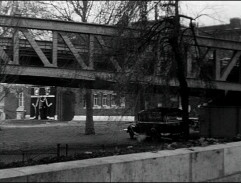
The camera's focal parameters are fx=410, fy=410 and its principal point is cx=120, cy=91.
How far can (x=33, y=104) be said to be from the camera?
6938 cm

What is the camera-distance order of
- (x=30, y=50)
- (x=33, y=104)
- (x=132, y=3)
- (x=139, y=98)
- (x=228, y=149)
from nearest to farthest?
(x=228, y=149) < (x=132, y=3) < (x=139, y=98) < (x=30, y=50) < (x=33, y=104)

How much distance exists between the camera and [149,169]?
6.55m

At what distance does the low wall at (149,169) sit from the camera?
5.73 m

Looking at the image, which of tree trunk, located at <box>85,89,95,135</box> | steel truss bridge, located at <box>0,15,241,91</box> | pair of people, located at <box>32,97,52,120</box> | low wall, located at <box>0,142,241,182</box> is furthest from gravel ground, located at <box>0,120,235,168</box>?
pair of people, located at <box>32,97,52,120</box>

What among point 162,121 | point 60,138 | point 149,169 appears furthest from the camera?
point 60,138

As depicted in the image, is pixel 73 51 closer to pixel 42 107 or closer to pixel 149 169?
pixel 149 169

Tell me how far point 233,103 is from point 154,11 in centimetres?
1895

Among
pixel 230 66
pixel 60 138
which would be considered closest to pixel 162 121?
pixel 230 66

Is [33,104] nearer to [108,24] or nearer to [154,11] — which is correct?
[108,24]

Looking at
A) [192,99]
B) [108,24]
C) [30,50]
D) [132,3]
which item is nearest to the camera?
[132,3]

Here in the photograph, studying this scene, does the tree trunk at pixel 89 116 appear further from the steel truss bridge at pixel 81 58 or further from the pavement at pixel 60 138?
the steel truss bridge at pixel 81 58

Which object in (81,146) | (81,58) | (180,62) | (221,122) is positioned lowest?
(81,146)

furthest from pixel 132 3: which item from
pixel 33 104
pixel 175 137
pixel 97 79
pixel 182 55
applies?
pixel 33 104

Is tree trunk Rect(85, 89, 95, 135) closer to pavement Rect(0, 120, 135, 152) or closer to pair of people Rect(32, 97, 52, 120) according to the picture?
pavement Rect(0, 120, 135, 152)
